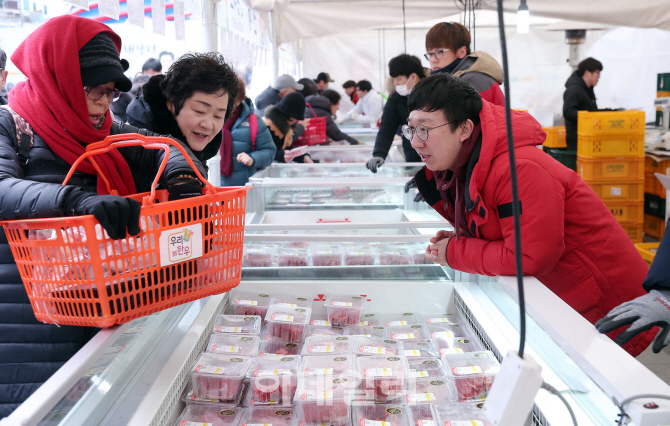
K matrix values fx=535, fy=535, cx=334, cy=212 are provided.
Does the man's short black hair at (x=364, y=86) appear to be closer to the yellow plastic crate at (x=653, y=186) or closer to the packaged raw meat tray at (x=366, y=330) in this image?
the yellow plastic crate at (x=653, y=186)

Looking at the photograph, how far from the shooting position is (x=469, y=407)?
154 centimetres

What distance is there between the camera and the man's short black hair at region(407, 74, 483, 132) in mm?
1692

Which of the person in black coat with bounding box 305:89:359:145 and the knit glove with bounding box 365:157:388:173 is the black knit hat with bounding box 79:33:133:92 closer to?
the knit glove with bounding box 365:157:388:173

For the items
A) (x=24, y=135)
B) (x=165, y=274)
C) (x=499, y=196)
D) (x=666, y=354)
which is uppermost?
(x=24, y=135)

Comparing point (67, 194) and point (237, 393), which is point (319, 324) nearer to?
point (237, 393)

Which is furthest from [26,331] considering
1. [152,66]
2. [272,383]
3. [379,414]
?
[152,66]

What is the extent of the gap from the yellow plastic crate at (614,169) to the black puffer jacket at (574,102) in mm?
1409

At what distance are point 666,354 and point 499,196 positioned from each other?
299cm

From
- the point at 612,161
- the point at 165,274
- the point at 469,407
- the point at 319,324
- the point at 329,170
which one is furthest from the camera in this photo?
the point at 612,161

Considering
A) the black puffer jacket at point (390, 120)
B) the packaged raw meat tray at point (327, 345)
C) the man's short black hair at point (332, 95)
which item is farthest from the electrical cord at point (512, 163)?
the man's short black hair at point (332, 95)

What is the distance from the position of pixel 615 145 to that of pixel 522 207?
5188mm

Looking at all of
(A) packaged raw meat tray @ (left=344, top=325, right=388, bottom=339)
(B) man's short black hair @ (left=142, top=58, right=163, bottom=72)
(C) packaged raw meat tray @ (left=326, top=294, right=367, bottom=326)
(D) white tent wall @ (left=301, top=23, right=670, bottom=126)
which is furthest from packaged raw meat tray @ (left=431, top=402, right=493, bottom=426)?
(D) white tent wall @ (left=301, top=23, right=670, bottom=126)

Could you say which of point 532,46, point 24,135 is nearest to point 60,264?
point 24,135

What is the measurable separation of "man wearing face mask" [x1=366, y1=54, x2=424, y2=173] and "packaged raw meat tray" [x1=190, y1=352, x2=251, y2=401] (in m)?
2.85
